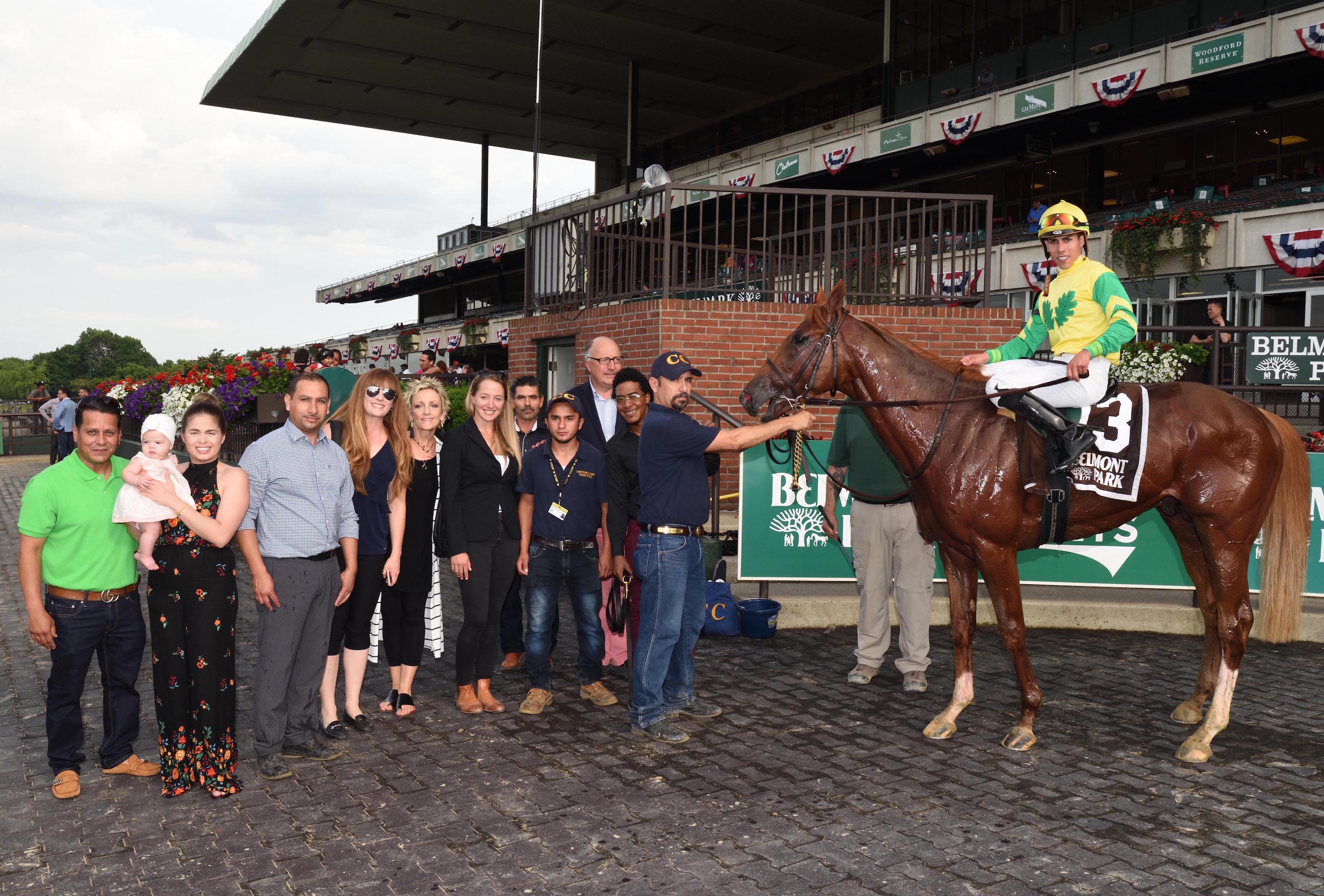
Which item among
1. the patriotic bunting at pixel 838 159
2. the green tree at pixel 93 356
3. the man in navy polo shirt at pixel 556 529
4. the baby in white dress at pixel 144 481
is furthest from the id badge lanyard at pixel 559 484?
the green tree at pixel 93 356

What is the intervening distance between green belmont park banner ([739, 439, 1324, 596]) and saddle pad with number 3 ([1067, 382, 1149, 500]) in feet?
8.83

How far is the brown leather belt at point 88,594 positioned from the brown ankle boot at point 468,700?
199cm

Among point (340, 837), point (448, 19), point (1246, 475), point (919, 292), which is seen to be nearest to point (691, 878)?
point (340, 837)

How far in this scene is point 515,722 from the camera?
17.9 ft

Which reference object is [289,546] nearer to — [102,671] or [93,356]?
[102,671]

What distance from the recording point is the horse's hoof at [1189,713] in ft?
18.0

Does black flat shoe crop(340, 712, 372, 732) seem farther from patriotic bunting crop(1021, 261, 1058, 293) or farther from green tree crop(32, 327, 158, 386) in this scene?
green tree crop(32, 327, 158, 386)

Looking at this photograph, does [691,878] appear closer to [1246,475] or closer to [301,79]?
[1246,475]

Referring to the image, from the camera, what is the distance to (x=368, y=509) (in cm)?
517

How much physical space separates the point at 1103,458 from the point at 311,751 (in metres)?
4.59

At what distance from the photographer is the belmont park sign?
352 inches

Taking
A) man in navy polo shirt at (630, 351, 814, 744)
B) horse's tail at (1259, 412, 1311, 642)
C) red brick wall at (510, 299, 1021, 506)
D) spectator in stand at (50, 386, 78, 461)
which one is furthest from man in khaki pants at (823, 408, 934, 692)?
spectator in stand at (50, 386, 78, 461)

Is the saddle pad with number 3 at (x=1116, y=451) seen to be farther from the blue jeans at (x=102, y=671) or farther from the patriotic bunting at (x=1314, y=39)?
the patriotic bunting at (x=1314, y=39)

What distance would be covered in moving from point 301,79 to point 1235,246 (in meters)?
44.1
